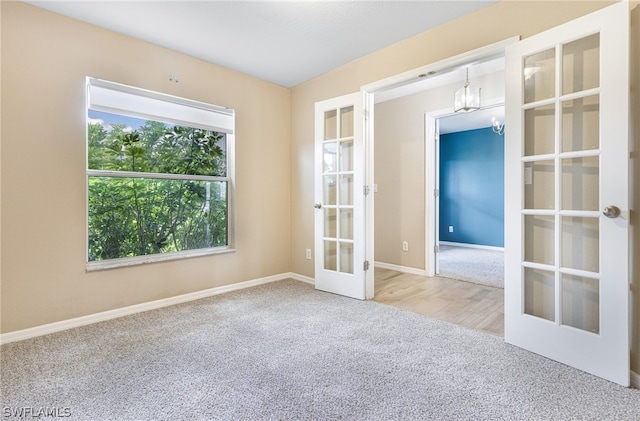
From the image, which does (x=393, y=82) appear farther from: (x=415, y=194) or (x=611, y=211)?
(x=611, y=211)

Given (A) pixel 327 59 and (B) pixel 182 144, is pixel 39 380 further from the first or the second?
(A) pixel 327 59

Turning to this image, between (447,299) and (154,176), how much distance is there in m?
3.15

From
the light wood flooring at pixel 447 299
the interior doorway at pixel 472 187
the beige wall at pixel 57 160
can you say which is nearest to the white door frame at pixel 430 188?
the light wood flooring at pixel 447 299

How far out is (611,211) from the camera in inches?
64.1

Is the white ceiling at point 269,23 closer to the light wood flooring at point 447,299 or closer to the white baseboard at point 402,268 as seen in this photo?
the light wood flooring at point 447,299

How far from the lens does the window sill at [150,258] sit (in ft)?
8.42

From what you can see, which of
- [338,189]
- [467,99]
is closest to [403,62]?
[467,99]

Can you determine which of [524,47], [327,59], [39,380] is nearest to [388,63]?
[327,59]

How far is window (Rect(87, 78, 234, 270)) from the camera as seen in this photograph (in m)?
2.59

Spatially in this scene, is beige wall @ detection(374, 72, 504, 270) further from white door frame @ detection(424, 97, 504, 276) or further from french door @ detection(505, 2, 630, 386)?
french door @ detection(505, 2, 630, 386)

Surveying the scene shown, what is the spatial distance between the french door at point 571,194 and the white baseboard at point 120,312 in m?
2.34

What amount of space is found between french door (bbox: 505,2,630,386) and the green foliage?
2808mm

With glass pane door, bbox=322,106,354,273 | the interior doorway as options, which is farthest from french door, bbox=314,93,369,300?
the interior doorway

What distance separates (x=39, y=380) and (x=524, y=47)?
11.7ft
